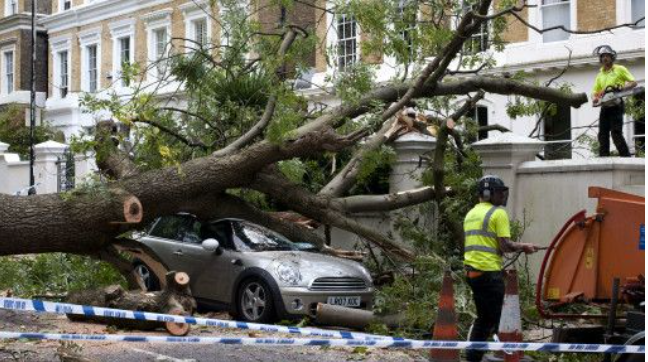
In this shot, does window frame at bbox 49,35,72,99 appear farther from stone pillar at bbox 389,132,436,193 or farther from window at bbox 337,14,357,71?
stone pillar at bbox 389,132,436,193

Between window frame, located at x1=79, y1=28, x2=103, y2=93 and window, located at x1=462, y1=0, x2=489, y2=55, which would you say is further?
window frame, located at x1=79, y1=28, x2=103, y2=93

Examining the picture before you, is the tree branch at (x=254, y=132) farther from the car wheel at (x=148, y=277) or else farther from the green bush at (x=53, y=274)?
the green bush at (x=53, y=274)

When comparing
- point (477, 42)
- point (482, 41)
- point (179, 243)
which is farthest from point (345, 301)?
point (482, 41)

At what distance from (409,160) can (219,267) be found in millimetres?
4107

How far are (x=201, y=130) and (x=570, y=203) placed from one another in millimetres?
5037

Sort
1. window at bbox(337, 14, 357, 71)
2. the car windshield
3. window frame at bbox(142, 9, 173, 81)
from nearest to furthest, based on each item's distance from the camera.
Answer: the car windshield < window at bbox(337, 14, 357, 71) < window frame at bbox(142, 9, 173, 81)

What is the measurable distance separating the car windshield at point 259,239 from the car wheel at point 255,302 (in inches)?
24.6

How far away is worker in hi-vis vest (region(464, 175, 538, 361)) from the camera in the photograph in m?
8.62

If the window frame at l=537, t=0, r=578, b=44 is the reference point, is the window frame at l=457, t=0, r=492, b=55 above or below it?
below

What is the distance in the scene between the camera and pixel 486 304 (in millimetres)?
8656

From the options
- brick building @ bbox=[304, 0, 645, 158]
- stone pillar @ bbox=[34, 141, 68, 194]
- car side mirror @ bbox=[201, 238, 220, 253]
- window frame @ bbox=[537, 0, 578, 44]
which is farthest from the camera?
stone pillar @ bbox=[34, 141, 68, 194]

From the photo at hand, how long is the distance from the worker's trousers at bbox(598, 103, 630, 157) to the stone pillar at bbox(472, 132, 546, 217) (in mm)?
962

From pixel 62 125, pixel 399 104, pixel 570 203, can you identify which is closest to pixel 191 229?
pixel 399 104

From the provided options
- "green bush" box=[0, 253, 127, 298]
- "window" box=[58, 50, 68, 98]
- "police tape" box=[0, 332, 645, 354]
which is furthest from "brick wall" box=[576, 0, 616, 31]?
"window" box=[58, 50, 68, 98]
